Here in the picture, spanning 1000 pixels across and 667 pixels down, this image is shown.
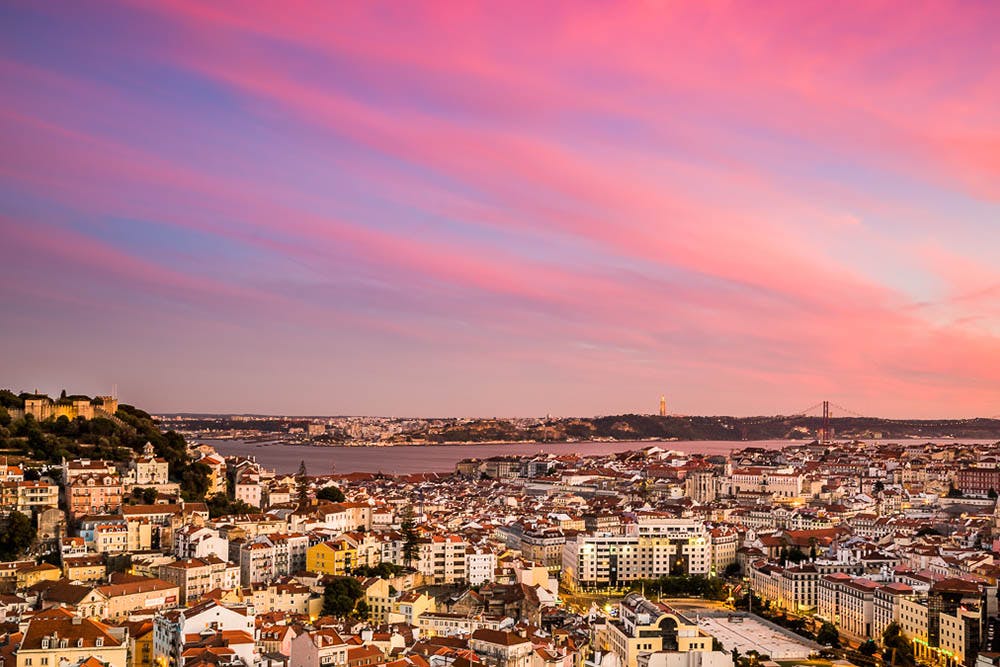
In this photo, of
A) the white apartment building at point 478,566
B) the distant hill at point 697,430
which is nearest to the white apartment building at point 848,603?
the white apartment building at point 478,566

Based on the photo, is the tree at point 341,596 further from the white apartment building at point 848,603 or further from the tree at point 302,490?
the white apartment building at point 848,603

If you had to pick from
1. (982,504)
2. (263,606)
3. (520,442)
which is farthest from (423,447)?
(263,606)

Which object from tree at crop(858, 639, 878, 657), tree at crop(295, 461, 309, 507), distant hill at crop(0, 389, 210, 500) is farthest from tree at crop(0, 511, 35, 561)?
tree at crop(858, 639, 878, 657)

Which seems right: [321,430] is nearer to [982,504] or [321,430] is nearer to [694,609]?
[982,504]

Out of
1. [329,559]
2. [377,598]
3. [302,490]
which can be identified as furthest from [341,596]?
[302,490]

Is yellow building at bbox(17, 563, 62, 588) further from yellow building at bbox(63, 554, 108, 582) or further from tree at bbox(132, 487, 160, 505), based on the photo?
tree at bbox(132, 487, 160, 505)
